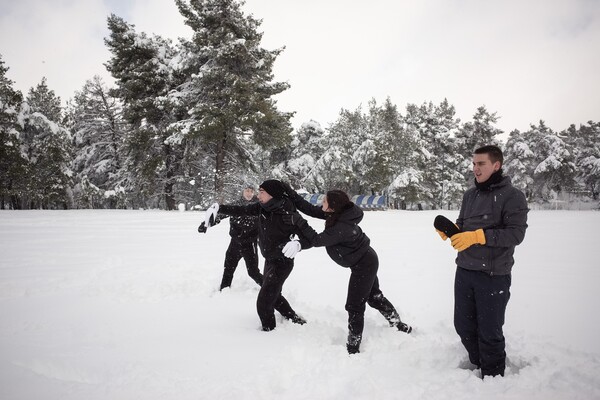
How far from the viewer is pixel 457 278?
3.10m

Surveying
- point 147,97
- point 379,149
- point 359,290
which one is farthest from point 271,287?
point 379,149

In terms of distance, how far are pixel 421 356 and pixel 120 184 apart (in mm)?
28252

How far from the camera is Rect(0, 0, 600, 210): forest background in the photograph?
63.9 feet

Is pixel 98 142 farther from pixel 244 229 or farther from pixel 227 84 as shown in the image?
pixel 244 229

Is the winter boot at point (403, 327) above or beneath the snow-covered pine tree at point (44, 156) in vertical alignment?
beneath

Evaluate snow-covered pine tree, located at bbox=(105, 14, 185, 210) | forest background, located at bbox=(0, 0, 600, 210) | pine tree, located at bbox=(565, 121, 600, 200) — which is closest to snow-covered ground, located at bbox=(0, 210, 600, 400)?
forest background, located at bbox=(0, 0, 600, 210)

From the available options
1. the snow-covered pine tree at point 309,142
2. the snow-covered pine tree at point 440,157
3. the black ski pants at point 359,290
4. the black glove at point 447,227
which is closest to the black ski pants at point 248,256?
the black ski pants at point 359,290

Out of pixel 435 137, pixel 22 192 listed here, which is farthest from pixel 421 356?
Result: pixel 435 137

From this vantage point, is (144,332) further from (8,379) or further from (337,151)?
(337,151)

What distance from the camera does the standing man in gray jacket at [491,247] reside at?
2.66 m

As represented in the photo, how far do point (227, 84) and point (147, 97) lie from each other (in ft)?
20.7

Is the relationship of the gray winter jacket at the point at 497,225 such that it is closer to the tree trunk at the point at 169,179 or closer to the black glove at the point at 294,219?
the black glove at the point at 294,219

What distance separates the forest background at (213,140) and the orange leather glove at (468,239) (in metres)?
16.7

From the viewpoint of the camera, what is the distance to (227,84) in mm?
19266
